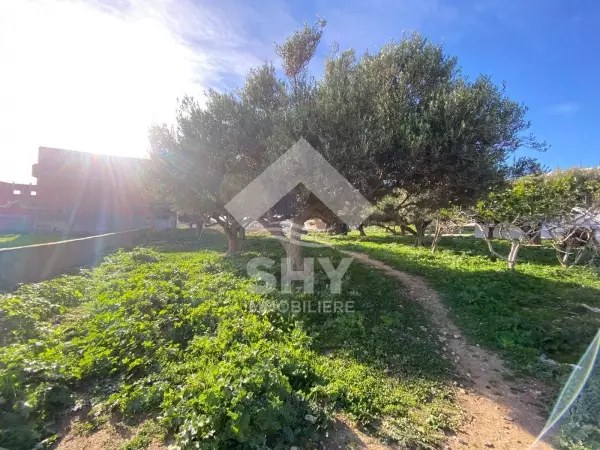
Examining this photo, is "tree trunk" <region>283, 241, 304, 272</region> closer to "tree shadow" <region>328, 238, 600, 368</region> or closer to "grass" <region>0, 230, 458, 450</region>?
"grass" <region>0, 230, 458, 450</region>

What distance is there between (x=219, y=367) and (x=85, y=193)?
98.5 feet

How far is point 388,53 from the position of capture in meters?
7.43

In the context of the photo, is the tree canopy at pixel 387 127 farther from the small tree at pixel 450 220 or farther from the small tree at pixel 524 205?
the small tree at pixel 450 220

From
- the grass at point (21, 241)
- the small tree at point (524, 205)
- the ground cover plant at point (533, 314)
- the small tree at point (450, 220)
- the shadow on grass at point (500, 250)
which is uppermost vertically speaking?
the small tree at point (524, 205)

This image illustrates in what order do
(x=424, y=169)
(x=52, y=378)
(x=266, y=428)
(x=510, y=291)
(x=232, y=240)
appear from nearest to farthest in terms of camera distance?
(x=266, y=428) → (x=52, y=378) → (x=424, y=169) → (x=510, y=291) → (x=232, y=240)

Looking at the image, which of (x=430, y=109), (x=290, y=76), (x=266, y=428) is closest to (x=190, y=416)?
(x=266, y=428)

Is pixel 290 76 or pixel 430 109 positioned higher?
pixel 290 76

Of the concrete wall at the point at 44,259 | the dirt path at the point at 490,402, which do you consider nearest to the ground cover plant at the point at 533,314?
the dirt path at the point at 490,402

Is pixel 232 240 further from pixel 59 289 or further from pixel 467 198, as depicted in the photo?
pixel 467 198

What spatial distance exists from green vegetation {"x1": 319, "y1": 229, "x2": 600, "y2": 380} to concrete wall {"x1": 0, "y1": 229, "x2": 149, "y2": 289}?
40.2ft

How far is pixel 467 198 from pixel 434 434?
7346mm

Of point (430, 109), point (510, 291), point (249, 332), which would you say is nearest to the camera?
point (249, 332)

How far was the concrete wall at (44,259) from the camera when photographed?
26.5 ft

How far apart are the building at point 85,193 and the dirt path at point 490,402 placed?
26.4 meters
